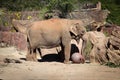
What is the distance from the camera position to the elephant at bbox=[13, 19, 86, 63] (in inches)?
804

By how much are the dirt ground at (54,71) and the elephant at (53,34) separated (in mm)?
1367

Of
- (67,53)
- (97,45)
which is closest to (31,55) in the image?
(67,53)

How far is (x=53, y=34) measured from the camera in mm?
20516

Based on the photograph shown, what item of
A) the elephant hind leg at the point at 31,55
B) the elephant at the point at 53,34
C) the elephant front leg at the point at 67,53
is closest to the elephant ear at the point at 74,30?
the elephant at the point at 53,34

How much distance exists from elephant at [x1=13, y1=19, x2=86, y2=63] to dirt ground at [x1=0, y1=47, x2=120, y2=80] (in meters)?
1.37

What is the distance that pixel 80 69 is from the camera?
17375 millimetres

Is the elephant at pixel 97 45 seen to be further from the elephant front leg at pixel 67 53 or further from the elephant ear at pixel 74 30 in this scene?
the elephant front leg at pixel 67 53

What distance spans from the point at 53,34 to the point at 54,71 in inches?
158

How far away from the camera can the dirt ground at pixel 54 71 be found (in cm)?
1530

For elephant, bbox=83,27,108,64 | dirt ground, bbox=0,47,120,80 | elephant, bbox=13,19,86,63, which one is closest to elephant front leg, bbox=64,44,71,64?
elephant, bbox=13,19,86,63

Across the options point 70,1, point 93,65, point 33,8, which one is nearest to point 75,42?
point 93,65

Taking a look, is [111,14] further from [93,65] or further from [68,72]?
[68,72]

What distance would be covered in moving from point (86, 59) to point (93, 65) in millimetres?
2197

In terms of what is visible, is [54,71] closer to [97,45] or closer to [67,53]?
[67,53]
